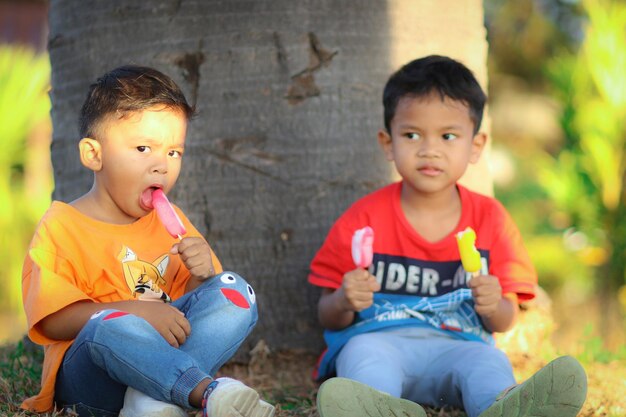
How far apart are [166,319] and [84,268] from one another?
0.38 metres

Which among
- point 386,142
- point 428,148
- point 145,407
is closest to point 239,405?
point 145,407

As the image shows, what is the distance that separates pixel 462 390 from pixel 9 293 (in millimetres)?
6880

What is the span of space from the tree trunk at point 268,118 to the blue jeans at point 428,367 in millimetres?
645

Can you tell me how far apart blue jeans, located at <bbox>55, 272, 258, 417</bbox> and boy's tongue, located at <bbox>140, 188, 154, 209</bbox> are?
1.08 ft

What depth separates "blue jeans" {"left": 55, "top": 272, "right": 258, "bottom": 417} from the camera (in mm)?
2508

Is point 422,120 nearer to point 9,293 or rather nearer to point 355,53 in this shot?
point 355,53

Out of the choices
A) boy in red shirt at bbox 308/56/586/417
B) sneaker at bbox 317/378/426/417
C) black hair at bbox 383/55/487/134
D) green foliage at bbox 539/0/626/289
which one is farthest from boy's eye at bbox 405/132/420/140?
green foliage at bbox 539/0/626/289

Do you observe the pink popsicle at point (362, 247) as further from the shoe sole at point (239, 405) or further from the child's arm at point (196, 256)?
the shoe sole at point (239, 405)

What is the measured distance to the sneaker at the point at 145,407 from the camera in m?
2.49

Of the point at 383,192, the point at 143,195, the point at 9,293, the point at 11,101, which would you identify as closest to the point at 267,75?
the point at 383,192

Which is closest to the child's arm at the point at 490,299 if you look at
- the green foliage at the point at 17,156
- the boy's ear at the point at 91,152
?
the boy's ear at the point at 91,152

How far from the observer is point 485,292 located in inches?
120

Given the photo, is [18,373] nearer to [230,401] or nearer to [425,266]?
[230,401]

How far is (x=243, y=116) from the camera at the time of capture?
3771 millimetres
